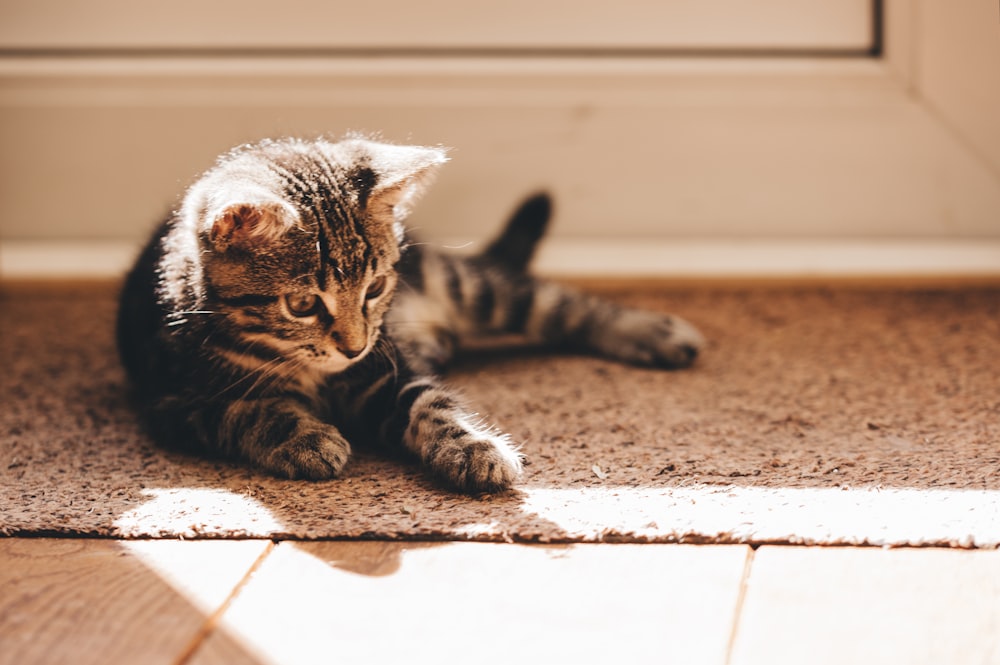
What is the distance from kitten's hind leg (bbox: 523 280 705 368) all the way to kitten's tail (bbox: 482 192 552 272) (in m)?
0.05

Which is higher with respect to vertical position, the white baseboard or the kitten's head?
the kitten's head

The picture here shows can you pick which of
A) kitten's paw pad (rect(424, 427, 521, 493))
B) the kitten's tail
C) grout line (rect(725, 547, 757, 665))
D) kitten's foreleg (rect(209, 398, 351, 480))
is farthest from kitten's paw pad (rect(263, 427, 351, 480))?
the kitten's tail

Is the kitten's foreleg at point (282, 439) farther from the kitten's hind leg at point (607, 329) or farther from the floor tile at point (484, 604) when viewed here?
the kitten's hind leg at point (607, 329)

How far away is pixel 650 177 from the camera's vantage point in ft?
6.23

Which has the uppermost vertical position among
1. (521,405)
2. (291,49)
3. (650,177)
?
(291,49)

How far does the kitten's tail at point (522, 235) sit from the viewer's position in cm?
175

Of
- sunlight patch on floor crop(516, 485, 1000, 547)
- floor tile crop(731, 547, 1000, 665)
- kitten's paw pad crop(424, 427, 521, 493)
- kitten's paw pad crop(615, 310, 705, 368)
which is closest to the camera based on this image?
floor tile crop(731, 547, 1000, 665)

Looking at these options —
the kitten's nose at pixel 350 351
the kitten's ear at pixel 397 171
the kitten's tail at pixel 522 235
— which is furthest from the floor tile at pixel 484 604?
the kitten's tail at pixel 522 235

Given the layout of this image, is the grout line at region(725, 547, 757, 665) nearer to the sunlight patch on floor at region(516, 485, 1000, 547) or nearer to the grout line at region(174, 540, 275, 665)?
the sunlight patch on floor at region(516, 485, 1000, 547)

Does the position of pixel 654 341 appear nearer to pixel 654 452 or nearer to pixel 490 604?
pixel 654 452

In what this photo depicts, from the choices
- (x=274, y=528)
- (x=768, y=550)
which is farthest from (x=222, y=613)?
(x=768, y=550)

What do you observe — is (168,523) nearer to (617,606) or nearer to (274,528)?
(274,528)

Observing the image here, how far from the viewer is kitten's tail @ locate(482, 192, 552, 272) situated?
5.75 ft

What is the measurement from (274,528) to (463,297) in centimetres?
71
